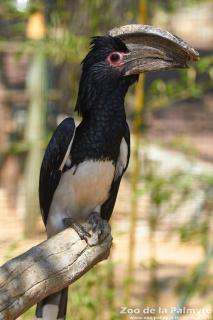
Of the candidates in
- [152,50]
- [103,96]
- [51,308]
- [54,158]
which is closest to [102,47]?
[103,96]

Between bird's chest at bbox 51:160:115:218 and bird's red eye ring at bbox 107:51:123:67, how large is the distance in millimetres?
365

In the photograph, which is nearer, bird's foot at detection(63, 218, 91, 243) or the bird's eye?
bird's foot at detection(63, 218, 91, 243)

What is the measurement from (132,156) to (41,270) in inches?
64.6

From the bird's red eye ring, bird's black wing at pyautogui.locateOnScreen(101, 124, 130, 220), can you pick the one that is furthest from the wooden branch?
the bird's red eye ring

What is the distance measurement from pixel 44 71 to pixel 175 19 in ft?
5.23

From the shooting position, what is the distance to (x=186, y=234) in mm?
2998

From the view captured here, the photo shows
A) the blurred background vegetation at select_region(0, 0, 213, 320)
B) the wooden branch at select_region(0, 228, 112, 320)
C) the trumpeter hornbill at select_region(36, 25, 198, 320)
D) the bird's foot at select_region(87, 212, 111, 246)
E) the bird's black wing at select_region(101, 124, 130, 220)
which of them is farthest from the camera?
the blurred background vegetation at select_region(0, 0, 213, 320)

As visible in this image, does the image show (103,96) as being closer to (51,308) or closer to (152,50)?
(152,50)

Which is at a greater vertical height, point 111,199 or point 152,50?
point 152,50

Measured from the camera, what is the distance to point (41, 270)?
6.84 feet

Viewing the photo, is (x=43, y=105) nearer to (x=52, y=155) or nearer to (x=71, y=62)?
(x=71, y=62)

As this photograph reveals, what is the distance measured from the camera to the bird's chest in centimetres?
274

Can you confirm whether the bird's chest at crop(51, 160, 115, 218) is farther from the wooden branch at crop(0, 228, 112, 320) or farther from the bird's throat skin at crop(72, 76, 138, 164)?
the wooden branch at crop(0, 228, 112, 320)

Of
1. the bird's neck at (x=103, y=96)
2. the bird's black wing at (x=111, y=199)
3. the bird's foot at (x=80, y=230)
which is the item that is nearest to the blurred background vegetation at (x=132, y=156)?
the bird's black wing at (x=111, y=199)
